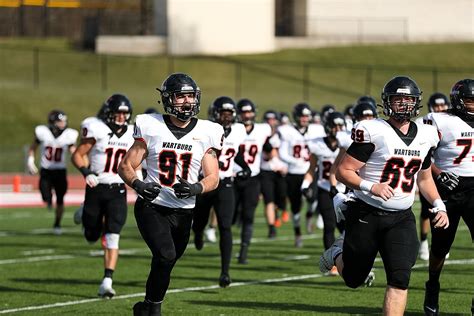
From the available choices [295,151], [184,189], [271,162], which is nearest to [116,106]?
[184,189]

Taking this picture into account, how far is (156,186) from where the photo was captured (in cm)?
804

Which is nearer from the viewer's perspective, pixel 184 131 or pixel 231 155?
pixel 184 131

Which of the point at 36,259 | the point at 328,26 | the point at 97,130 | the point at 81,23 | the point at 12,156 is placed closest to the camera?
Answer: the point at 97,130

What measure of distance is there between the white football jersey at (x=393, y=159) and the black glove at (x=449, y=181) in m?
1.14

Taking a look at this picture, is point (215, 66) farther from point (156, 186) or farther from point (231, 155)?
point (156, 186)

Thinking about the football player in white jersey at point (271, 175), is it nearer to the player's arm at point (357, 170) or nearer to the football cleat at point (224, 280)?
the football cleat at point (224, 280)

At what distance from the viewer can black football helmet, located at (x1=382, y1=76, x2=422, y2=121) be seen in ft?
25.8

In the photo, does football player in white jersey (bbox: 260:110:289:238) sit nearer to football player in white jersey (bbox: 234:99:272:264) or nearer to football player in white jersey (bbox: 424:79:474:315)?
football player in white jersey (bbox: 234:99:272:264)

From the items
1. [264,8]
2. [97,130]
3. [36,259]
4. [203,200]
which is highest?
[264,8]

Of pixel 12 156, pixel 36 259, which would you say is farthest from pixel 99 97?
pixel 36 259

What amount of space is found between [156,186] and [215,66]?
36.8 m

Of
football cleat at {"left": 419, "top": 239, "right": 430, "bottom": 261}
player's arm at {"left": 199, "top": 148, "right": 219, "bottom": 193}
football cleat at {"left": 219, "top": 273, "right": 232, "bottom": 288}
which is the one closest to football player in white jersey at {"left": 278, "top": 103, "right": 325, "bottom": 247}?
football cleat at {"left": 419, "top": 239, "right": 430, "bottom": 261}

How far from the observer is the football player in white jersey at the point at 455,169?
9.10 metres

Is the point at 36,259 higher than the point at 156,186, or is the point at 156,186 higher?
the point at 156,186
